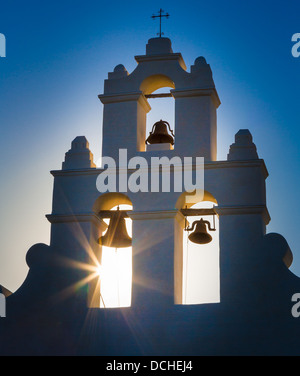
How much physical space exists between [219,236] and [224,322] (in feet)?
4.14

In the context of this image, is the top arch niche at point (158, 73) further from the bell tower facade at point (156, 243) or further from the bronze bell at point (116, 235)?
the bronze bell at point (116, 235)

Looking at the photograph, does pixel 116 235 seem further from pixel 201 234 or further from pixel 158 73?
pixel 158 73

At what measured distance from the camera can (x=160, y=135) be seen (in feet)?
47.3

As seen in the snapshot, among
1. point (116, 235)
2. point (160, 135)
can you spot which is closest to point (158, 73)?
point (160, 135)

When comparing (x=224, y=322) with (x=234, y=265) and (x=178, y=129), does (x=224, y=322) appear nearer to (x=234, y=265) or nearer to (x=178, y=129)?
(x=234, y=265)

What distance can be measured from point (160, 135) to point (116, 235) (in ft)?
5.69

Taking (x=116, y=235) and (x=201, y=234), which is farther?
(x=116, y=235)

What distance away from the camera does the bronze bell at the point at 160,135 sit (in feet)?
47.3

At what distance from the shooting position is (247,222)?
43.3 ft

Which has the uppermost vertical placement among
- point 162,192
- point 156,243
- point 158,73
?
point 158,73

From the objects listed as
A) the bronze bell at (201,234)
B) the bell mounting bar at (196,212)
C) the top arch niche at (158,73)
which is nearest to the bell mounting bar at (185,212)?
the bell mounting bar at (196,212)

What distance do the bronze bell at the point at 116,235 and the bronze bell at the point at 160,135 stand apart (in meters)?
1.35

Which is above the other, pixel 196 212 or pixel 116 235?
pixel 196 212
